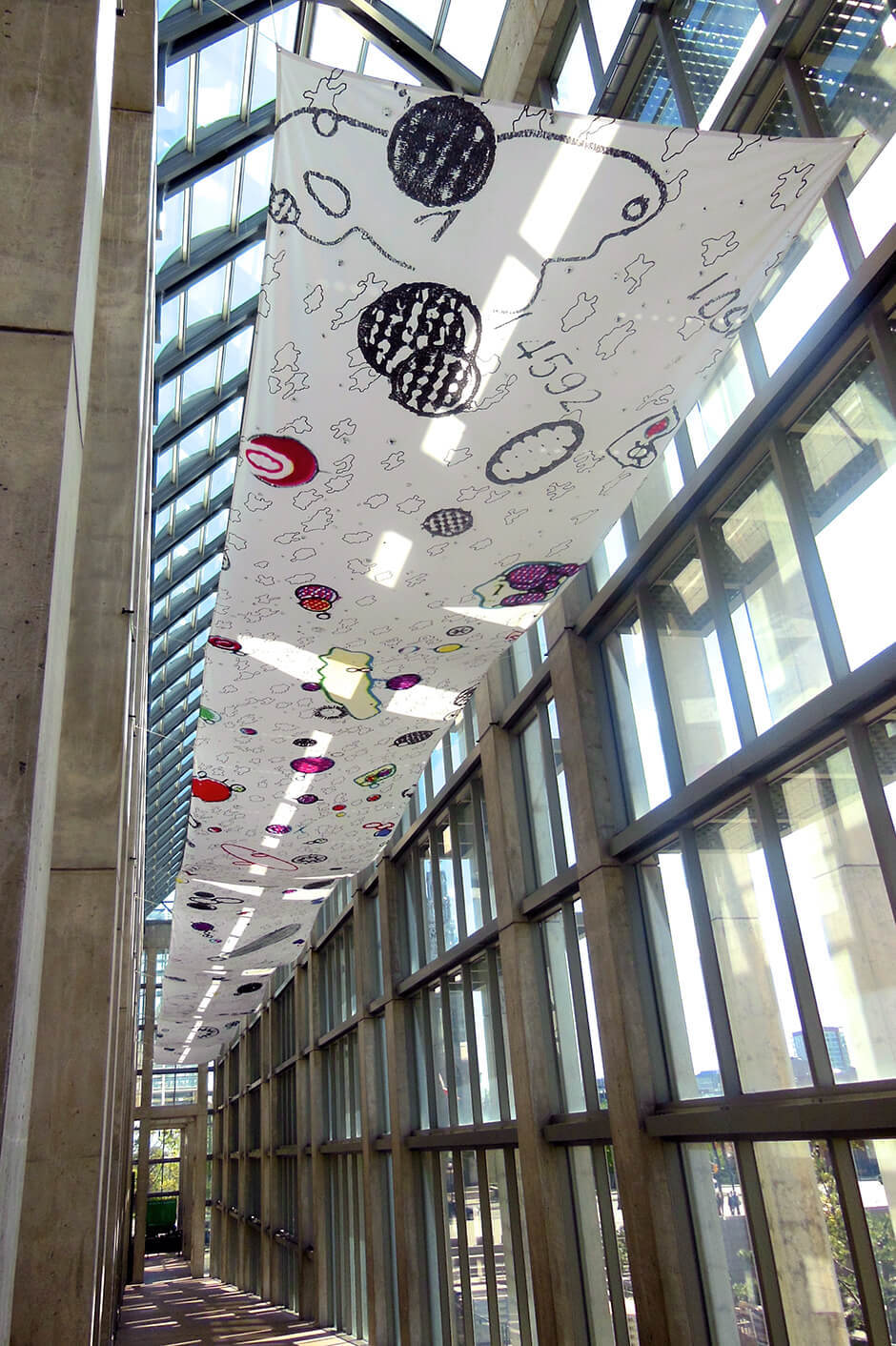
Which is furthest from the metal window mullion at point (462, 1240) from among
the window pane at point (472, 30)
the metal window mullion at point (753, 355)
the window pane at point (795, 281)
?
the window pane at point (472, 30)

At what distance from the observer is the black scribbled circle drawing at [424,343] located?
16.1 feet

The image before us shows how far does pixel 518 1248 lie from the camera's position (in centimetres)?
1002

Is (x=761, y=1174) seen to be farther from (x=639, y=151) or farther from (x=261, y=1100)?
(x=261, y=1100)

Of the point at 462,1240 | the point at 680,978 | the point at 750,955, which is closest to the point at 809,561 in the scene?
the point at 750,955

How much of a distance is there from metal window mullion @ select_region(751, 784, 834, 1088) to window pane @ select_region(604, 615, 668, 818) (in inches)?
57.9

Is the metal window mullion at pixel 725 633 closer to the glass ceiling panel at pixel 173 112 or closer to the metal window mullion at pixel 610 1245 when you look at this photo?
the metal window mullion at pixel 610 1245

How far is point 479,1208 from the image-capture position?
11258mm

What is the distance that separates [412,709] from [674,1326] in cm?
534

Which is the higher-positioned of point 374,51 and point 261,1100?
point 374,51

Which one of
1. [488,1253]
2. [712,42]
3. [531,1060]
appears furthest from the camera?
[488,1253]

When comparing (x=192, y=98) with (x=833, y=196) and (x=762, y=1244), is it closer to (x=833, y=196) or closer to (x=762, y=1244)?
(x=833, y=196)

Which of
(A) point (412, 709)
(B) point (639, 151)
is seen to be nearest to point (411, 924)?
(A) point (412, 709)

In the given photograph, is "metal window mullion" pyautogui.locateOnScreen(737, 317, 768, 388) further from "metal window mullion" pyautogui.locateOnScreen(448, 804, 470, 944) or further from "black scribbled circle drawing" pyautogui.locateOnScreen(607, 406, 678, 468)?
"metal window mullion" pyautogui.locateOnScreen(448, 804, 470, 944)

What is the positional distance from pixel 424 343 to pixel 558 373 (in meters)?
0.83
